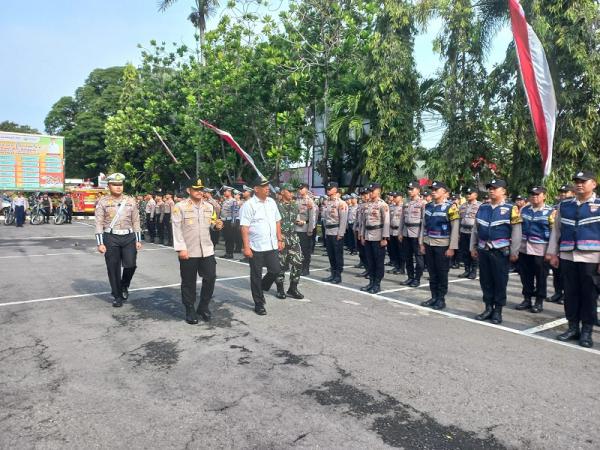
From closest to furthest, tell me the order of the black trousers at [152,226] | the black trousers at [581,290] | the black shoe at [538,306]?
the black trousers at [581,290], the black shoe at [538,306], the black trousers at [152,226]

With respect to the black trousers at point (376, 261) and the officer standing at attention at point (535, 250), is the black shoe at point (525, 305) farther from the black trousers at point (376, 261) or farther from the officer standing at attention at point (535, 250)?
the black trousers at point (376, 261)

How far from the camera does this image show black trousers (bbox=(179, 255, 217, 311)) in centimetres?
602

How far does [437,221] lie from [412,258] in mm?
2712

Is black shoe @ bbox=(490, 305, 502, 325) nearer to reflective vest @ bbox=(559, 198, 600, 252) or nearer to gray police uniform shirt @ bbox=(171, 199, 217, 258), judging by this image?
reflective vest @ bbox=(559, 198, 600, 252)

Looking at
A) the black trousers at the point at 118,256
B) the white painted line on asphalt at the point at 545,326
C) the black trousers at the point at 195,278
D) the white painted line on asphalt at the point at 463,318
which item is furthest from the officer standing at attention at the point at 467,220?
the black trousers at the point at 118,256

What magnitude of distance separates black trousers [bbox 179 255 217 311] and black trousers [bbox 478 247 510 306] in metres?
3.66

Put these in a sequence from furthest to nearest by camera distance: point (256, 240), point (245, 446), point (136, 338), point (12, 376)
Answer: point (256, 240) < point (136, 338) < point (12, 376) < point (245, 446)

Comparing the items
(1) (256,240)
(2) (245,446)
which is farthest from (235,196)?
(2) (245,446)

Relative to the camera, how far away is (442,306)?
7.04m

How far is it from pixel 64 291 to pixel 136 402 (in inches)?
204

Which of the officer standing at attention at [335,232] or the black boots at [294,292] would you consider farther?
the officer standing at attention at [335,232]

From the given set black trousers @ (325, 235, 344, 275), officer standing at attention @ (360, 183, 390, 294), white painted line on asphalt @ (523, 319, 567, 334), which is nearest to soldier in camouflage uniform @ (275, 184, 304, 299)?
officer standing at attention @ (360, 183, 390, 294)

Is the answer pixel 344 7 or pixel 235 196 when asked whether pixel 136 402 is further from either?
pixel 344 7

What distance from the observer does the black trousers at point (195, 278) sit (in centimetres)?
602
